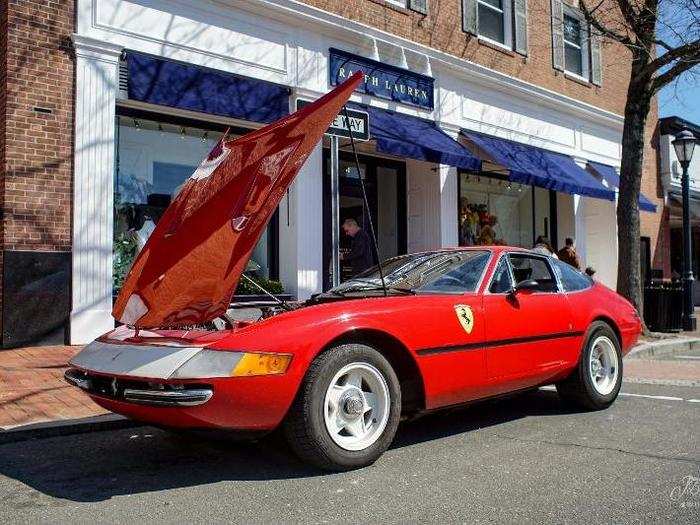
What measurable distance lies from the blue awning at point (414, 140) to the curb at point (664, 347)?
4.32m

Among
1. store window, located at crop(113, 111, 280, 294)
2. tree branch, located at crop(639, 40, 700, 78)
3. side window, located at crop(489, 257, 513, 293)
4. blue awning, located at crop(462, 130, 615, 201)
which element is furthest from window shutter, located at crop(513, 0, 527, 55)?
side window, located at crop(489, 257, 513, 293)

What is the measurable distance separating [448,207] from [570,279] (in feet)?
25.1

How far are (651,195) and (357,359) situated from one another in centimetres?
1791

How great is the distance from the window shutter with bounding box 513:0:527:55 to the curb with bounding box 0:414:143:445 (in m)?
12.9

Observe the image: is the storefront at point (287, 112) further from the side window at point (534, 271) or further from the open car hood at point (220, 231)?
the side window at point (534, 271)

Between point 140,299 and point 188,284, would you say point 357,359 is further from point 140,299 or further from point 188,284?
point 140,299

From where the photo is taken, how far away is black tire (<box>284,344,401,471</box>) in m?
3.63

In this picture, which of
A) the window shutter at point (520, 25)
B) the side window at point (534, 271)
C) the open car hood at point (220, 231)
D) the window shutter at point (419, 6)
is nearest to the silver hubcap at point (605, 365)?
the side window at point (534, 271)

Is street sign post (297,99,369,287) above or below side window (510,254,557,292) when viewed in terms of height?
above

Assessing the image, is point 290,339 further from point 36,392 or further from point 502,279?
point 36,392

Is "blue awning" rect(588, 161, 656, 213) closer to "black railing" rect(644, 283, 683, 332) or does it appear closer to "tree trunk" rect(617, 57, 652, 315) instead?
"black railing" rect(644, 283, 683, 332)

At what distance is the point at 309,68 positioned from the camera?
35.9 ft

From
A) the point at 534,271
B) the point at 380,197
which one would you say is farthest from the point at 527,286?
the point at 380,197

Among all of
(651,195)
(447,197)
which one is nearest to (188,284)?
(447,197)
